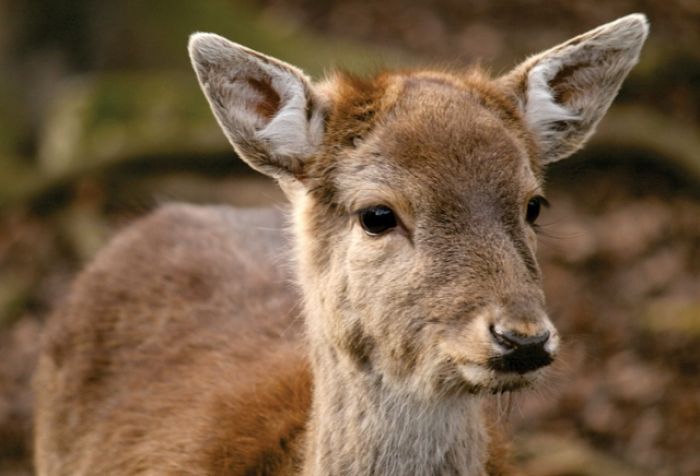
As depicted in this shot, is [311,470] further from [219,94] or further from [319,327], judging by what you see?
[219,94]

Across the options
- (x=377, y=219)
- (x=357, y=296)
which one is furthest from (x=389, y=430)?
(x=377, y=219)

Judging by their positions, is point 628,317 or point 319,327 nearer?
point 319,327

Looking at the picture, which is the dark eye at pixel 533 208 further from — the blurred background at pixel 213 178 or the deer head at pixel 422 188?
the blurred background at pixel 213 178

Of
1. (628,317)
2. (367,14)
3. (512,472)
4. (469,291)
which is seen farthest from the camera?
(367,14)

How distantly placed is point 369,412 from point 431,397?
0.32m

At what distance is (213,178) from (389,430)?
677 centimetres

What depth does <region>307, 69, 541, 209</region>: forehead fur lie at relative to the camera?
15.9 ft

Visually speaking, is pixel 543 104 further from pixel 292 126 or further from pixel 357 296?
pixel 357 296

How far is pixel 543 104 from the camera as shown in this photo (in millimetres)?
5535

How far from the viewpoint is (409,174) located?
483cm

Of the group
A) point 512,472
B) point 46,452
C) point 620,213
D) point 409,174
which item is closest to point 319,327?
point 409,174

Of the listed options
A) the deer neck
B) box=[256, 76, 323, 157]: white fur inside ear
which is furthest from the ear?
the deer neck

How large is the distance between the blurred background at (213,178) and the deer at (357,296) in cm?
301

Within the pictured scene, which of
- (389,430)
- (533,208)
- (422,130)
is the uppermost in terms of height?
(422,130)
